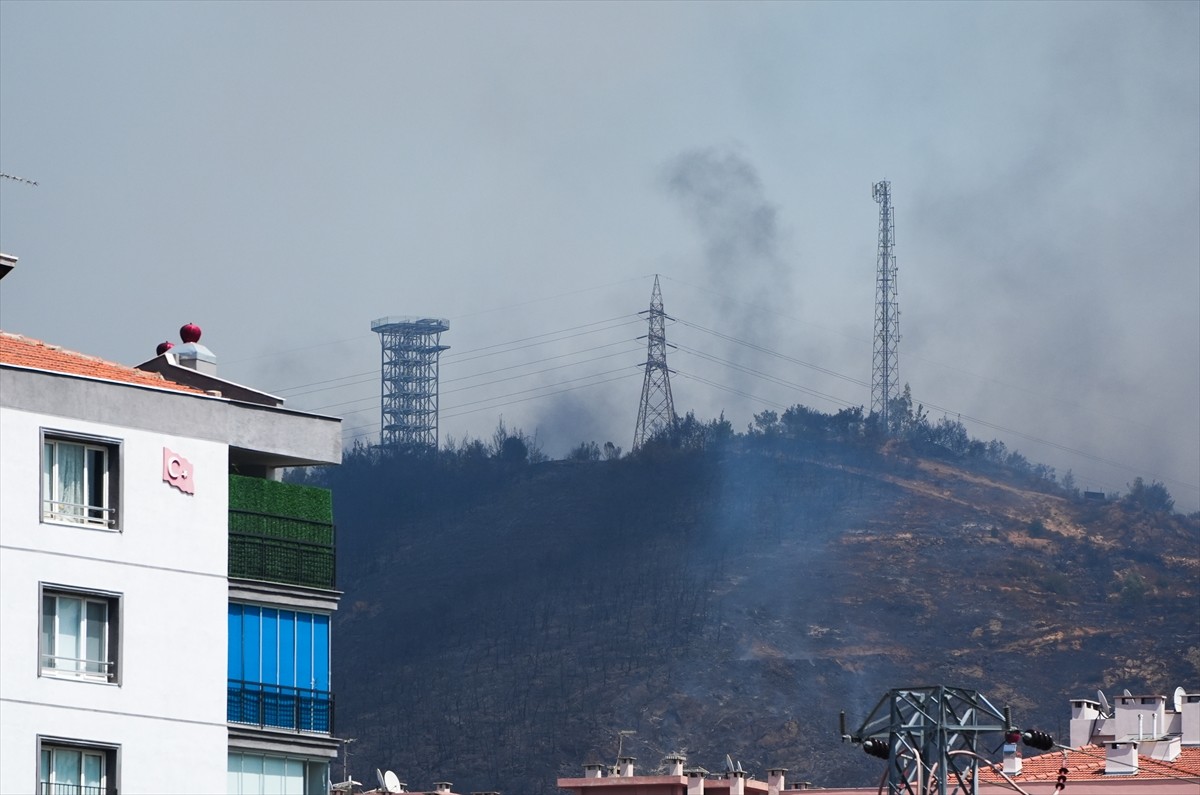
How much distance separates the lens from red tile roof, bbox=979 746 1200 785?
245 ft

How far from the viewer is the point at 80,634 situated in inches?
1537

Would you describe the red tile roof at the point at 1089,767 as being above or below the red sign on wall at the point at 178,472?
below

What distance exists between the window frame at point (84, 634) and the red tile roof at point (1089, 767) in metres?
37.4

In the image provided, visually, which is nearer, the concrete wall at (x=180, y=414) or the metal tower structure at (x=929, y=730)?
the concrete wall at (x=180, y=414)

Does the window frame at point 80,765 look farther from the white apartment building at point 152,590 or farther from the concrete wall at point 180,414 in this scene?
the concrete wall at point 180,414

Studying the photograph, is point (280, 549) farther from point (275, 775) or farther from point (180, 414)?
point (275, 775)

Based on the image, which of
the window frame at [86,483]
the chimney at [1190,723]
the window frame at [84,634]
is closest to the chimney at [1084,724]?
the chimney at [1190,723]

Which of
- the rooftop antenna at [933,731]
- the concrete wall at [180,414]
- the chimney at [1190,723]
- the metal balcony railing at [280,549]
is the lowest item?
the rooftop antenna at [933,731]

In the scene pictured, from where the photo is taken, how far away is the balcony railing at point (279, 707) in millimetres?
41219

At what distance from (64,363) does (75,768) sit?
7.01 m

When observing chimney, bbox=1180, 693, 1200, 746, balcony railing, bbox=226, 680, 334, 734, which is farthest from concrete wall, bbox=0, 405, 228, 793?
chimney, bbox=1180, 693, 1200, 746

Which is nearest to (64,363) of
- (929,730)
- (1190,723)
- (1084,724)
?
(929,730)

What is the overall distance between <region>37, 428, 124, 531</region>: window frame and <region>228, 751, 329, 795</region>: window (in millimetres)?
4353


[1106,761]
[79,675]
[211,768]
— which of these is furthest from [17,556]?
[1106,761]
